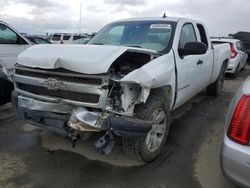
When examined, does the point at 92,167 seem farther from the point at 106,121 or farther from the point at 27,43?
the point at 27,43

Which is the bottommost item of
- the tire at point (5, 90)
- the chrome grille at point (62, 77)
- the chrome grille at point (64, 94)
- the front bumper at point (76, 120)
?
the tire at point (5, 90)

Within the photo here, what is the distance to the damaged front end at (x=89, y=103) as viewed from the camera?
288 centimetres

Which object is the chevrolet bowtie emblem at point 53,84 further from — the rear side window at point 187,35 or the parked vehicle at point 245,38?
the parked vehicle at point 245,38

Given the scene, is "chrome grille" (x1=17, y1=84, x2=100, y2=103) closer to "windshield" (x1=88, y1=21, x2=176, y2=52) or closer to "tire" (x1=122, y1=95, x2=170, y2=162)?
"tire" (x1=122, y1=95, x2=170, y2=162)

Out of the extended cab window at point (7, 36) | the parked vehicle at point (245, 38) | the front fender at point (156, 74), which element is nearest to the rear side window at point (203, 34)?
the front fender at point (156, 74)

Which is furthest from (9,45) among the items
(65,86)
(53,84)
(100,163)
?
(100,163)

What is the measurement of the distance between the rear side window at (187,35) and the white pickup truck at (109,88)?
130 millimetres

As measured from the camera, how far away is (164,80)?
3.45 m

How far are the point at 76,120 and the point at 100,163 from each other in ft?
2.86

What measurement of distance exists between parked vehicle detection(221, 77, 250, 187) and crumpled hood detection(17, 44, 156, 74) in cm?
132

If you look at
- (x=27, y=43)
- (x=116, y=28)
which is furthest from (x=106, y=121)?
(x=27, y=43)

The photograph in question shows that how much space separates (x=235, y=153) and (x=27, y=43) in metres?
5.45

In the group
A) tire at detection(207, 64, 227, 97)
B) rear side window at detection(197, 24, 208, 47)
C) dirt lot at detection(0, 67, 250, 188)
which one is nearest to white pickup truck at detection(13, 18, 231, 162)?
dirt lot at detection(0, 67, 250, 188)

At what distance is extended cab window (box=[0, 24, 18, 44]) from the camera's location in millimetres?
5859
